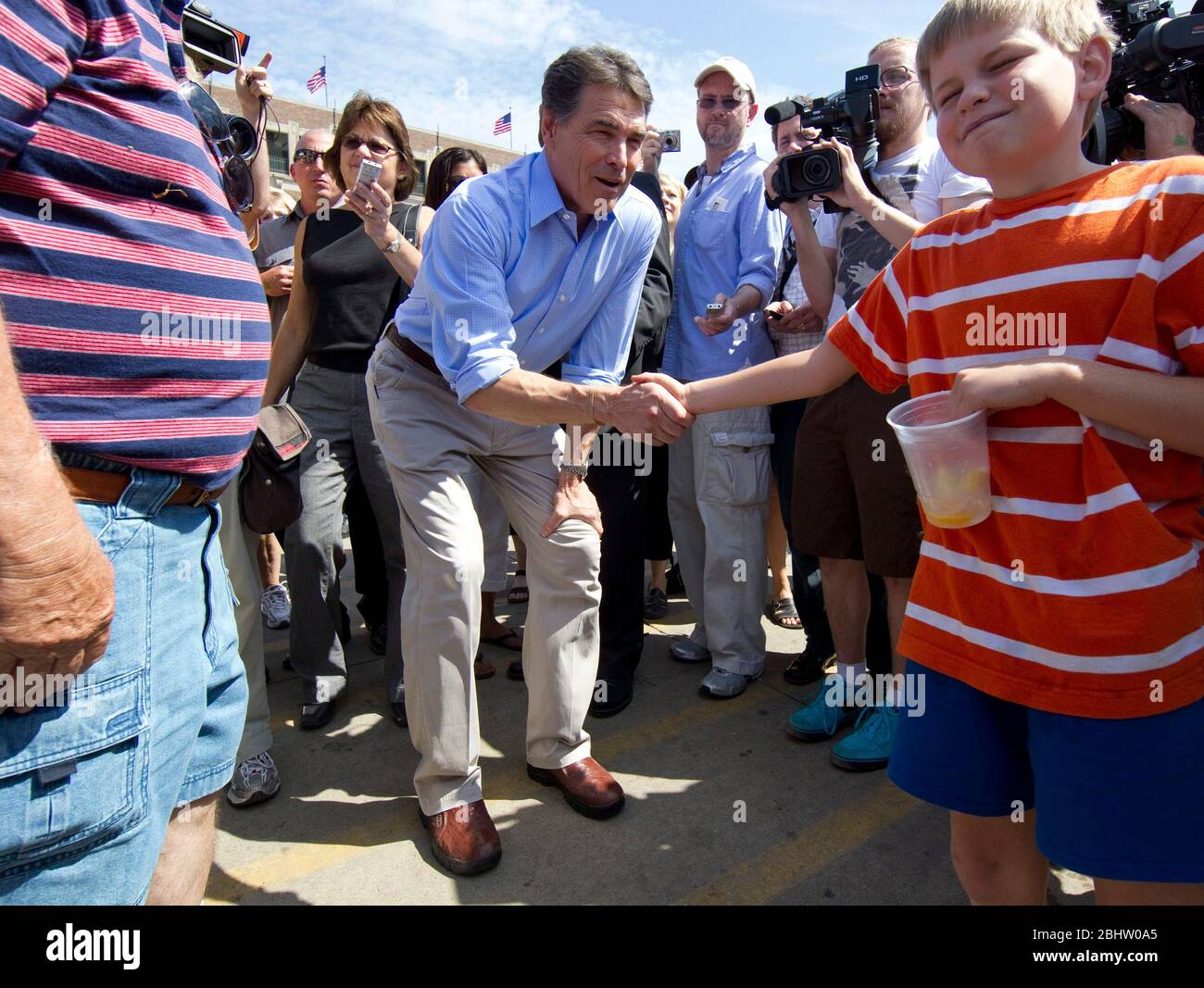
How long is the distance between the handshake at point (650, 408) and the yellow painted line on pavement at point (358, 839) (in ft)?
4.31

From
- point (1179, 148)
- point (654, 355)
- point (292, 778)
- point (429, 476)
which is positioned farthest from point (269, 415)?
point (1179, 148)

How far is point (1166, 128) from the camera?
7.55ft

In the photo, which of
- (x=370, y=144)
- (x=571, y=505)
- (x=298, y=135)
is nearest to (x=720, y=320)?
(x=571, y=505)

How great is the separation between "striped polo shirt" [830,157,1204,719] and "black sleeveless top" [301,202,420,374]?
2432 mm

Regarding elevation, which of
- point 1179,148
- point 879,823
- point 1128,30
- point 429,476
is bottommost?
point 879,823

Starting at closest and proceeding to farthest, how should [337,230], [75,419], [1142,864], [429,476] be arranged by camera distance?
[75,419]
[1142,864]
[429,476]
[337,230]

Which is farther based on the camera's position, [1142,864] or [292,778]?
[292,778]

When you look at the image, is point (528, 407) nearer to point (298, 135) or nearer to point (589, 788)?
point (589, 788)

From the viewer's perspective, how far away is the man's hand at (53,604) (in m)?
1.05

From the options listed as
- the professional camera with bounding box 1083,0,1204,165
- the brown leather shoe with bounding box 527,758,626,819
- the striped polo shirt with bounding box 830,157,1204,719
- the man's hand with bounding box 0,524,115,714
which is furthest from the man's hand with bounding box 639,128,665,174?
the man's hand with bounding box 0,524,115,714

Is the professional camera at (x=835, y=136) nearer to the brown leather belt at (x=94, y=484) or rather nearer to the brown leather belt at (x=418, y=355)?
the brown leather belt at (x=418, y=355)

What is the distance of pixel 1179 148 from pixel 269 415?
114 inches

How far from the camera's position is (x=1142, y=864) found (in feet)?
4.27
